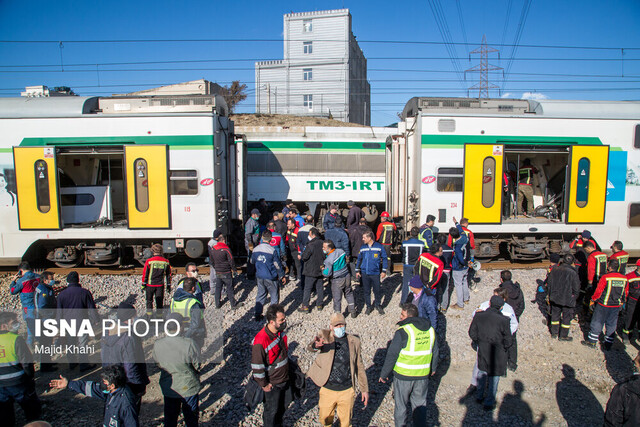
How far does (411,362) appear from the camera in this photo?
14.0 ft

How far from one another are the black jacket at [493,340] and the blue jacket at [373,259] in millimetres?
2716

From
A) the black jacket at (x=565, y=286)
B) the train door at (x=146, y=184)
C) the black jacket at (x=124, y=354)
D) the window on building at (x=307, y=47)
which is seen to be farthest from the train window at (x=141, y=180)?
the window on building at (x=307, y=47)

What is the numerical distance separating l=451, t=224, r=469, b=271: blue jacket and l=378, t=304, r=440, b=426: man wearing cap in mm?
3644

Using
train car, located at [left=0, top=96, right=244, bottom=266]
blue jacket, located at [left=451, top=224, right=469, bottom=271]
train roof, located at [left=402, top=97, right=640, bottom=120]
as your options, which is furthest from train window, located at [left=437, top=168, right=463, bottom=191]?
train car, located at [left=0, top=96, right=244, bottom=266]

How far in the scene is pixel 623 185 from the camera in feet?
33.2

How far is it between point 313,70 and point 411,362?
35.8 meters

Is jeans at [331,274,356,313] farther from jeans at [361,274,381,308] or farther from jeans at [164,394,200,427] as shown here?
jeans at [164,394,200,427]

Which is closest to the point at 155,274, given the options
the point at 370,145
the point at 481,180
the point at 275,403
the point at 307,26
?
the point at 275,403

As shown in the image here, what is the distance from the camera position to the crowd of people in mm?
4121

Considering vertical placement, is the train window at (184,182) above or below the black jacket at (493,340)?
above

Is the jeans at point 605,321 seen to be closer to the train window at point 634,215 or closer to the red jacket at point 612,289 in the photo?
the red jacket at point 612,289

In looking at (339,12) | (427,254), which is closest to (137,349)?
(427,254)

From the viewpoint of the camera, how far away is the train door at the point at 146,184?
9.41 meters

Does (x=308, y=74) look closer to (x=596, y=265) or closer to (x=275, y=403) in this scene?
(x=596, y=265)
